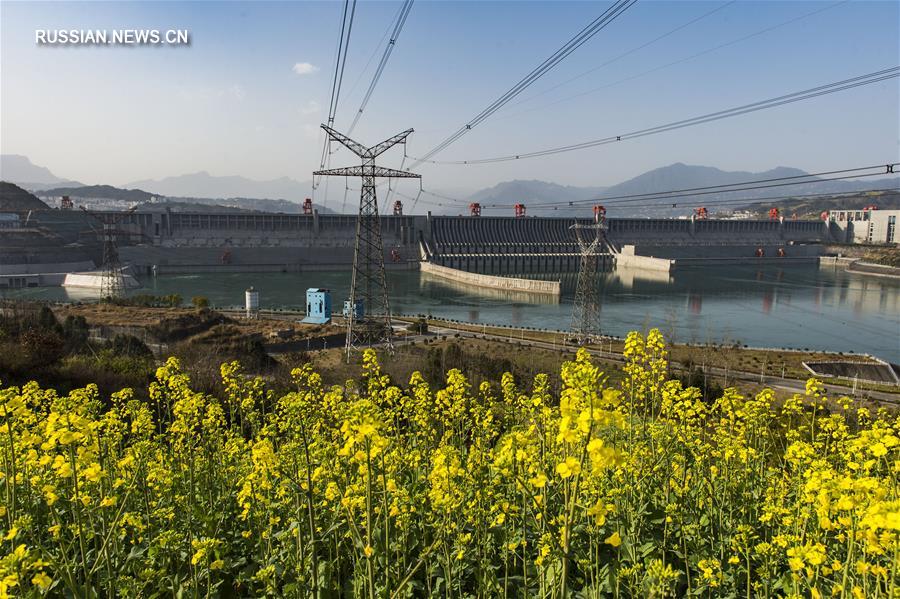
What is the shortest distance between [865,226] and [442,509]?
111744 mm

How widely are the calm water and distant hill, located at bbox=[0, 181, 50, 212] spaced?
3319 cm

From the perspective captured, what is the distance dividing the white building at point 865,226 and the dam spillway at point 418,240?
218 cm

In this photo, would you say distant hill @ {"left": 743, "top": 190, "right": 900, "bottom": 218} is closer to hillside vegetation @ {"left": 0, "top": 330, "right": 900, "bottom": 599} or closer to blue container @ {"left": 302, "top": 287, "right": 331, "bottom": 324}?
blue container @ {"left": 302, "top": 287, "right": 331, "bottom": 324}

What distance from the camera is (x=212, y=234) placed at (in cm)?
6819

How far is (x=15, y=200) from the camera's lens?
75250mm

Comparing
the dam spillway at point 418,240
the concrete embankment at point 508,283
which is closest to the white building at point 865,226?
the dam spillway at point 418,240

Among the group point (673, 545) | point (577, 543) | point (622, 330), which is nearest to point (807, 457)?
point (673, 545)

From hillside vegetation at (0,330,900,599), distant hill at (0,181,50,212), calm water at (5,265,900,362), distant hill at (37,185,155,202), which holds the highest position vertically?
distant hill at (37,185,155,202)

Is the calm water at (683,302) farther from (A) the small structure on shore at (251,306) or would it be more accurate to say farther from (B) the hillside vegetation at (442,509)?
(B) the hillside vegetation at (442,509)

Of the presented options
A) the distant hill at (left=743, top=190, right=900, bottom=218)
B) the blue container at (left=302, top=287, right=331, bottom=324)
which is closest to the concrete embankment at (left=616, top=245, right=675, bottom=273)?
the blue container at (left=302, top=287, right=331, bottom=324)

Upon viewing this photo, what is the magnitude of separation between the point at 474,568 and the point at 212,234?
71897 mm

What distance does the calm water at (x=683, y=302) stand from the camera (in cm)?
3469

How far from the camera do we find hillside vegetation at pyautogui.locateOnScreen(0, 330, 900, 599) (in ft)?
8.13

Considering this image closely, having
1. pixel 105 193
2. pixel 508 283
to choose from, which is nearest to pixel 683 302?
pixel 508 283
